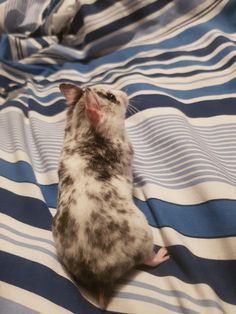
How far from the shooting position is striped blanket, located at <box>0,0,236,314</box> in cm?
108

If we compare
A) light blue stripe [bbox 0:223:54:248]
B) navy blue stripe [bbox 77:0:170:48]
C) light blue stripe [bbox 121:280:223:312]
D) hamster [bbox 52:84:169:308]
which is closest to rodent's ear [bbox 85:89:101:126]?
hamster [bbox 52:84:169:308]

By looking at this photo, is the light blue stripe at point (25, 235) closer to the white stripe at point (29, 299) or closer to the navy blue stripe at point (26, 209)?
the navy blue stripe at point (26, 209)

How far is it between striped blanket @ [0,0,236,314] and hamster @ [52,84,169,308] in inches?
3.2

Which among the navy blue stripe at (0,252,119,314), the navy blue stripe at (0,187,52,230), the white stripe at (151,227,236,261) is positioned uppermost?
the white stripe at (151,227,236,261)

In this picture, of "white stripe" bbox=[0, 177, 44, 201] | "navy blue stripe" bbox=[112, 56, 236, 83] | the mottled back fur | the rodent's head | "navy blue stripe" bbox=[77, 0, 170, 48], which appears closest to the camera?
the mottled back fur

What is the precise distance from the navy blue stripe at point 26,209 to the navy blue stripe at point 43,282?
0.16 metres

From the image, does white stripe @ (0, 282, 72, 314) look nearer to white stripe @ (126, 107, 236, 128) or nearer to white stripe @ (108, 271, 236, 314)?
white stripe @ (108, 271, 236, 314)

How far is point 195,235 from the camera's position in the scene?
3.92ft

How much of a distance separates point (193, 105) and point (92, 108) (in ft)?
1.95

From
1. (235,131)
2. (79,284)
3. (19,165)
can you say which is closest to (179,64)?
(235,131)

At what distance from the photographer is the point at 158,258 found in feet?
3.75

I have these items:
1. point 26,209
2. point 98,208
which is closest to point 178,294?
point 98,208

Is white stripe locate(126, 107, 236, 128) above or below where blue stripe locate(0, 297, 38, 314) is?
above

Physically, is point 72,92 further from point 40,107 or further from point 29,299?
point 29,299
